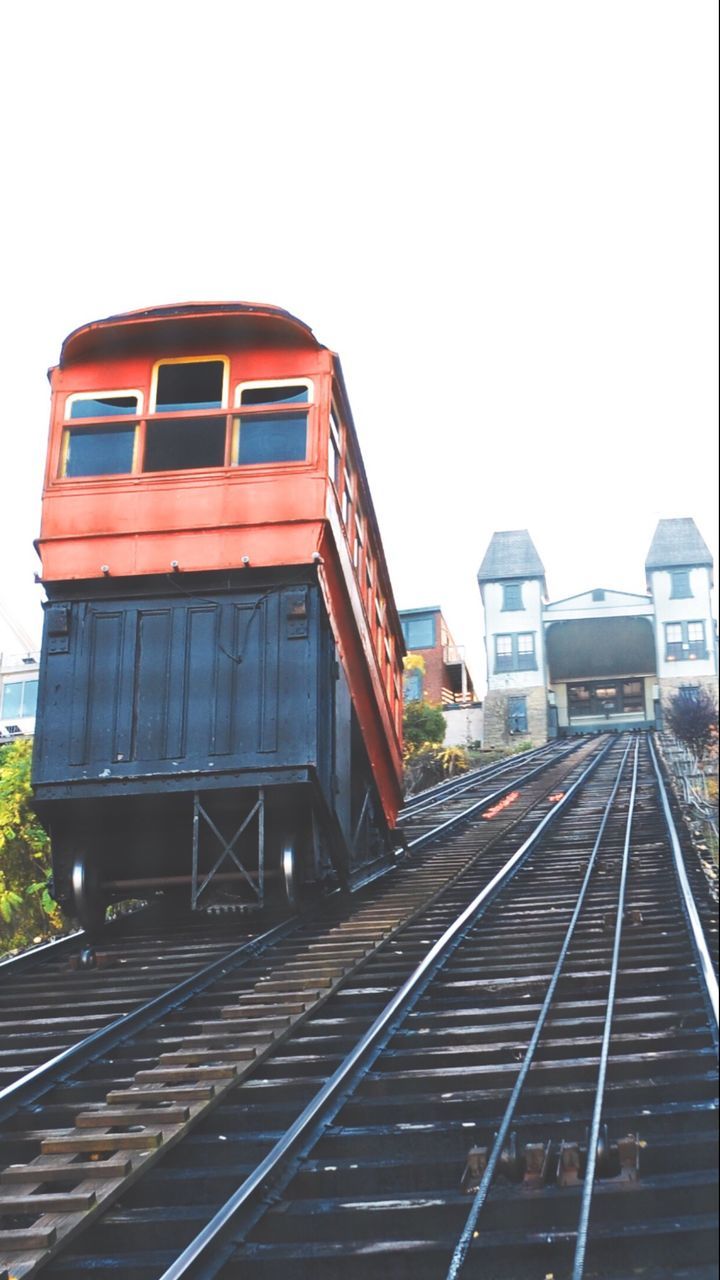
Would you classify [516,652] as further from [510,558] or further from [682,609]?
[682,609]

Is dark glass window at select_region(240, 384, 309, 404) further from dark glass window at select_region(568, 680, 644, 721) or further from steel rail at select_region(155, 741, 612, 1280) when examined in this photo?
dark glass window at select_region(568, 680, 644, 721)

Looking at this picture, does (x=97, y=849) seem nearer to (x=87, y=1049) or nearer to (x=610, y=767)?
(x=87, y=1049)

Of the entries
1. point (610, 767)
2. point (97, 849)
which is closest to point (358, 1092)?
point (97, 849)

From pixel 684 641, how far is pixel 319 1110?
49.1m

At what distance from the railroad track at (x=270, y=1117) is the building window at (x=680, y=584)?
4633cm

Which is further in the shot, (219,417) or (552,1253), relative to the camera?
(219,417)

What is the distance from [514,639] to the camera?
53.4m

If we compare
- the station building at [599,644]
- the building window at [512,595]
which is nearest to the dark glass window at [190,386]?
the station building at [599,644]

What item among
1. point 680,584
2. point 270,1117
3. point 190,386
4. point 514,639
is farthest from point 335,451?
point 680,584

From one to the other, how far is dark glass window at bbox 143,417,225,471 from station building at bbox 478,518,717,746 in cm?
4079

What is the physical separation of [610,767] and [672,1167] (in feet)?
74.1

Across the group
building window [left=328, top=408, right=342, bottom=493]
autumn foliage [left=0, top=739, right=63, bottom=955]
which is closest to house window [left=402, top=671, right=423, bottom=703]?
autumn foliage [left=0, top=739, right=63, bottom=955]

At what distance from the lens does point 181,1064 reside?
19.1 feet

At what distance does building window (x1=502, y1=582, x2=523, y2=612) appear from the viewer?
54.1 metres
